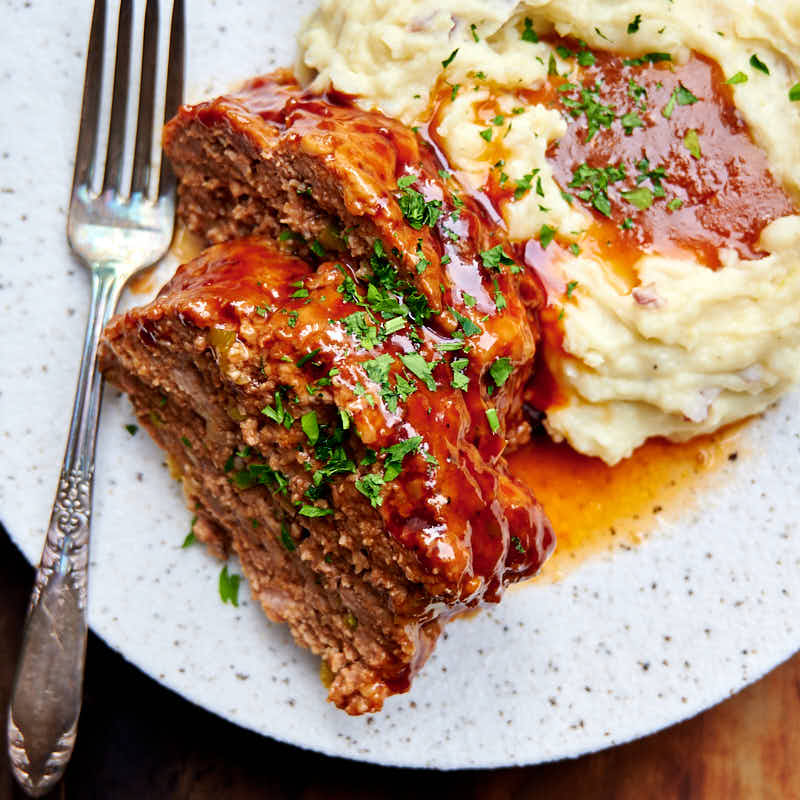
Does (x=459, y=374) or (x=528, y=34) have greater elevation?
(x=528, y=34)

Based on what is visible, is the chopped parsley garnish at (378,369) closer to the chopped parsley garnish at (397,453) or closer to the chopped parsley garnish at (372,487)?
the chopped parsley garnish at (397,453)

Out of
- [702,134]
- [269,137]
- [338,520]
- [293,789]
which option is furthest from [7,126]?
[293,789]

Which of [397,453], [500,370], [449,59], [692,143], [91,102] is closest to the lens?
[397,453]

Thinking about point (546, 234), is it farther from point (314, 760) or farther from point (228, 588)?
point (314, 760)

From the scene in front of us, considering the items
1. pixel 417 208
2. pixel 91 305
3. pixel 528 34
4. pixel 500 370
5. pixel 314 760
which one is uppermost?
pixel 528 34

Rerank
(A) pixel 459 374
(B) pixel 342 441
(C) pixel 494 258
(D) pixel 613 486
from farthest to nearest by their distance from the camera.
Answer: (D) pixel 613 486 < (C) pixel 494 258 < (A) pixel 459 374 < (B) pixel 342 441

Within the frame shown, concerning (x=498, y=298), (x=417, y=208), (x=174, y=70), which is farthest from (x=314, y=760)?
(x=174, y=70)

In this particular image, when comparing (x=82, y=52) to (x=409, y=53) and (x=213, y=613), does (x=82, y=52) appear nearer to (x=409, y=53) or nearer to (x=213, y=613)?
(x=409, y=53)
